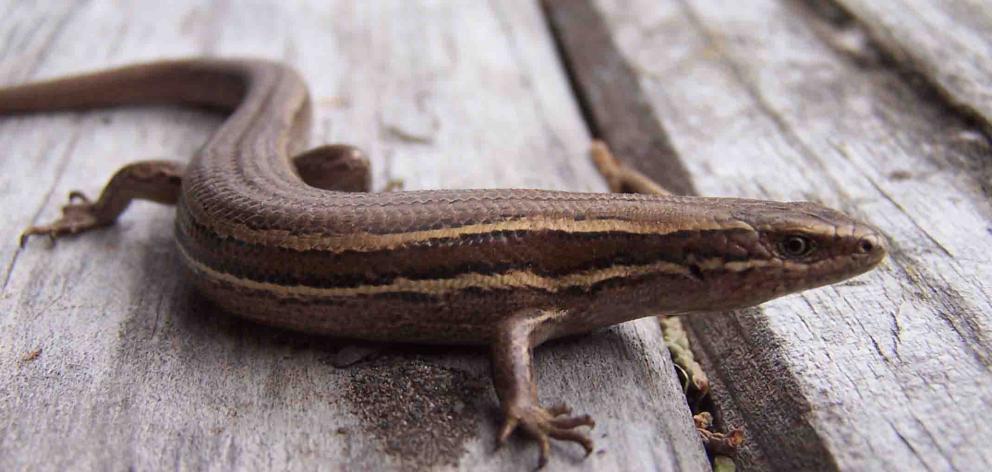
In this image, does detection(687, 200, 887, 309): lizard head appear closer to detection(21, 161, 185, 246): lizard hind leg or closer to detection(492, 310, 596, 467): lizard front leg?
detection(492, 310, 596, 467): lizard front leg

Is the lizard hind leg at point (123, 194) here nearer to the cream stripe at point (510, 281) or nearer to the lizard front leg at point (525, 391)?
the cream stripe at point (510, 281)

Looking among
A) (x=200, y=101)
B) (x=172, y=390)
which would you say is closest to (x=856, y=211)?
(x=172, y=390)

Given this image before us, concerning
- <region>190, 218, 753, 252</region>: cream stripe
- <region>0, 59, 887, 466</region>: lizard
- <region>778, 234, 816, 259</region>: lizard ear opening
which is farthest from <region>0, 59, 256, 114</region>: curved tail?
<region>778, 234, 816, 259</region>: lizard ear opening

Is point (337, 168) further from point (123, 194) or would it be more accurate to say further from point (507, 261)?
point (507, 261)

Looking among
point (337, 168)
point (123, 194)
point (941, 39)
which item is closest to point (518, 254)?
point (337, 168)

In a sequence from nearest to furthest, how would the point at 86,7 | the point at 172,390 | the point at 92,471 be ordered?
the point at 92,471 → the point at 172,390 → the point at 86,7

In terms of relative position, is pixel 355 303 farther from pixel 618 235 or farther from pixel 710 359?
pixel 710 359

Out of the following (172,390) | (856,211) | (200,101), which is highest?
(856,211)
